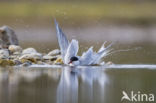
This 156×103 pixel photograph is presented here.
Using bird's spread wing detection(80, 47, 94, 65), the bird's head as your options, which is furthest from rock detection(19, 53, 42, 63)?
bird's spread wing detection(80, 47, 94, 65)

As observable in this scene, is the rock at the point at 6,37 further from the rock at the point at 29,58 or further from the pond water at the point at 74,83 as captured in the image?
the pond water at the point at 74,83

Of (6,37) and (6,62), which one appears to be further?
(6,37)

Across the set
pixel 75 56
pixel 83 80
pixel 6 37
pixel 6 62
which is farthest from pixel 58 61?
pixel 6 37

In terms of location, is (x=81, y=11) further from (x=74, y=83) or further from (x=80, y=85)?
(x=80, y=85)

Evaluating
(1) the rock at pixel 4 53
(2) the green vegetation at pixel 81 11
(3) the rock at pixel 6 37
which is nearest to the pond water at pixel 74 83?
(1) the rock at pixel 4 53

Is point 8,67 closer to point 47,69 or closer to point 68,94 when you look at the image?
point 47,69

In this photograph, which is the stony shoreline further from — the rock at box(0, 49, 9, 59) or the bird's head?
the bird's head
